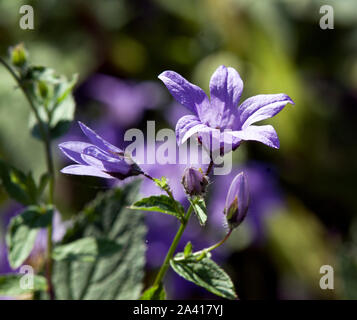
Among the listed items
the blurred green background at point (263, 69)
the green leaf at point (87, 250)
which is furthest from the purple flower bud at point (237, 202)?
the blurred green background at point (263, 69)

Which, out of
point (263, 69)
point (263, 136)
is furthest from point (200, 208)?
point (263, 69)

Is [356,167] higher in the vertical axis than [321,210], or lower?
higher

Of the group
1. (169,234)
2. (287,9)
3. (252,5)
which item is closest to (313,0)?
(287,9)

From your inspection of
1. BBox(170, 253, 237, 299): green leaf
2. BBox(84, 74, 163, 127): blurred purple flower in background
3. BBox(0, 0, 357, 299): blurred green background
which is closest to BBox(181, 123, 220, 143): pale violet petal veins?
BBox(170, 253, 237, 299): green leaf

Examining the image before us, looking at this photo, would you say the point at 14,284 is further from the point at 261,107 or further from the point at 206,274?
the point at 261,107

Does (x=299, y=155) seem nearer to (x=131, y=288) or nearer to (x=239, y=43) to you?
(x=239, y=43)

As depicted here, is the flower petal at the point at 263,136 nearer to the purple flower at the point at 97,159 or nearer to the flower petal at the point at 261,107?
the flower petal at the point at 261,107
